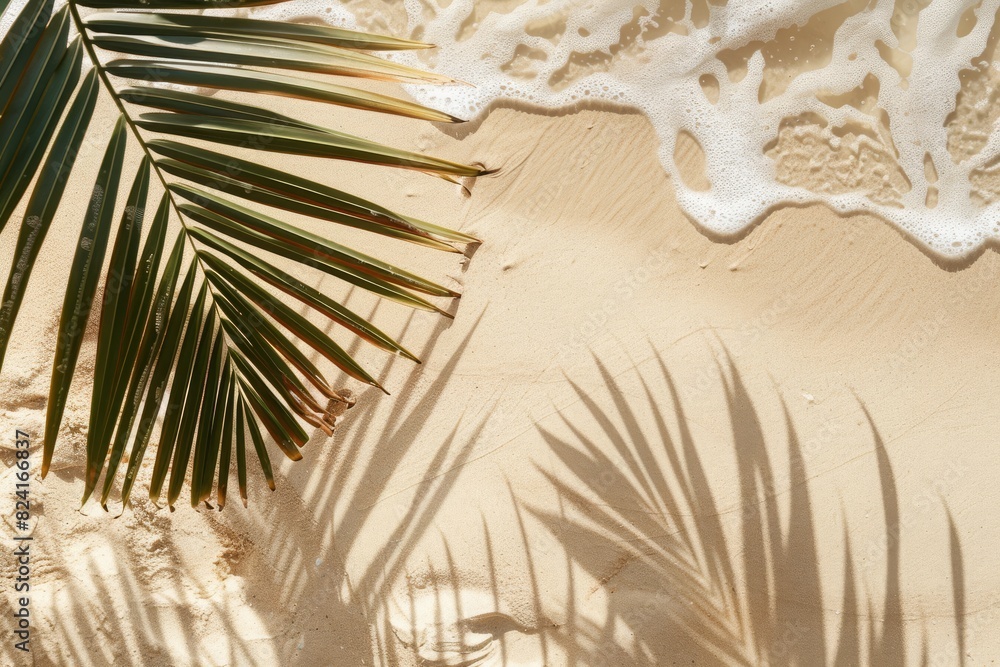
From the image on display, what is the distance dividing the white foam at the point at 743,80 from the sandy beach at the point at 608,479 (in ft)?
0.73

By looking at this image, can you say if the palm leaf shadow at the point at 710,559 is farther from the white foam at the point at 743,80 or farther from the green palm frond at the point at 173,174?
the green palm frond at the point at 173,174

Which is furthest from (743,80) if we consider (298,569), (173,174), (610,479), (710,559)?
(298,569)

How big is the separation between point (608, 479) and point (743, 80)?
159 centimetres

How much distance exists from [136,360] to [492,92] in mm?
1599

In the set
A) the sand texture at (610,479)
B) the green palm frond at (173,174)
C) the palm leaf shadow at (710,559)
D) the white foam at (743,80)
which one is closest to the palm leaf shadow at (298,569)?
the sand texture at (610,479)

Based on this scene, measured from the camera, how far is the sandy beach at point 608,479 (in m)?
2.30

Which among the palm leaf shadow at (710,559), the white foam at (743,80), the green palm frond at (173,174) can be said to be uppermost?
the white foam at (743,80)

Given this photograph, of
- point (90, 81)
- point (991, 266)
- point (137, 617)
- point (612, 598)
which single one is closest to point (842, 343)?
point (991, 266)

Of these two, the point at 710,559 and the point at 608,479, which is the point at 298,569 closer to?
the point at 608,479

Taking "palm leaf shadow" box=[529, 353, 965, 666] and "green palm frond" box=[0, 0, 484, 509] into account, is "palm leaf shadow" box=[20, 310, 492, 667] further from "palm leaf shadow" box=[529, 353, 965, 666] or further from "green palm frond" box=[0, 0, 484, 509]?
"green palm frond" box=[0, 0, 484, 509]

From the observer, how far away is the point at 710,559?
2312mm

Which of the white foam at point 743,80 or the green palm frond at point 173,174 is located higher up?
the white foam at point 743,80

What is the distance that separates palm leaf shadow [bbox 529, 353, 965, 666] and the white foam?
0.82 m

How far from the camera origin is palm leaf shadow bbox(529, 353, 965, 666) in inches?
90.5
